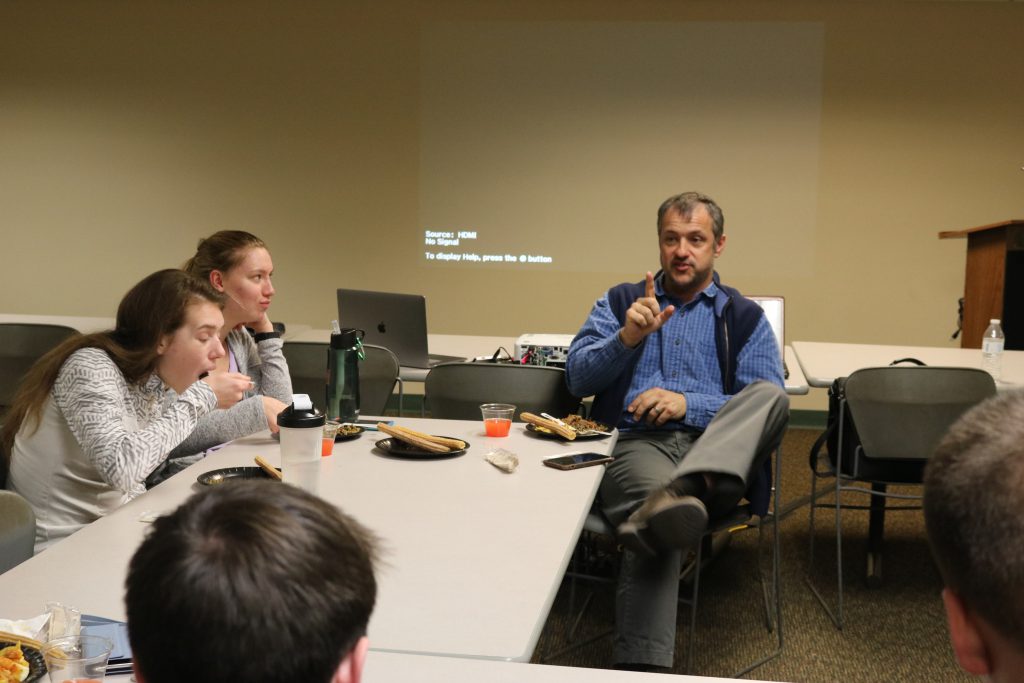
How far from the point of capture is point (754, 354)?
10.4 feet

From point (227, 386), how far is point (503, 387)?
3.60ft

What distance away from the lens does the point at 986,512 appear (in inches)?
27.9

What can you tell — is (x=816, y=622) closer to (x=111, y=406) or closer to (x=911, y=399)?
(x=911, y=399)

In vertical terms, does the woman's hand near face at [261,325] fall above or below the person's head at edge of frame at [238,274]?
below

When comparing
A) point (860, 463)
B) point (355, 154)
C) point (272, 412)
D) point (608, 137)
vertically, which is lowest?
point (860, 463)

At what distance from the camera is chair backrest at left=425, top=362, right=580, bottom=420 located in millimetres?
3184

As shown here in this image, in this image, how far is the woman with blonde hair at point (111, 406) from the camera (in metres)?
2.07

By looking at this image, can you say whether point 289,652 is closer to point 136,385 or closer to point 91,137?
point 136,385

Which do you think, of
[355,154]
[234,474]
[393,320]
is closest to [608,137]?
[355,154]

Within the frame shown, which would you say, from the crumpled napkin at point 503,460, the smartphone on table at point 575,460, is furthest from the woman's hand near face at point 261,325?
the smartphone on table at point 575,460

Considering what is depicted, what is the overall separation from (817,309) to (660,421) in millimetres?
3931

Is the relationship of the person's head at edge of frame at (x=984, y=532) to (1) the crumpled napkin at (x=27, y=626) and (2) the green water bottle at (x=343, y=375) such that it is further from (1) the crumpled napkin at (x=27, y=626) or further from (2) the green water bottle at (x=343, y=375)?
(2) the green water bottle at (x=343, y=375)

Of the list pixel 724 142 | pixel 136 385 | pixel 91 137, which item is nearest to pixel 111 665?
pixel 136 385

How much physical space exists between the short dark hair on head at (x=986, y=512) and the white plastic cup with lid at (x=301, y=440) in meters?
1.52
